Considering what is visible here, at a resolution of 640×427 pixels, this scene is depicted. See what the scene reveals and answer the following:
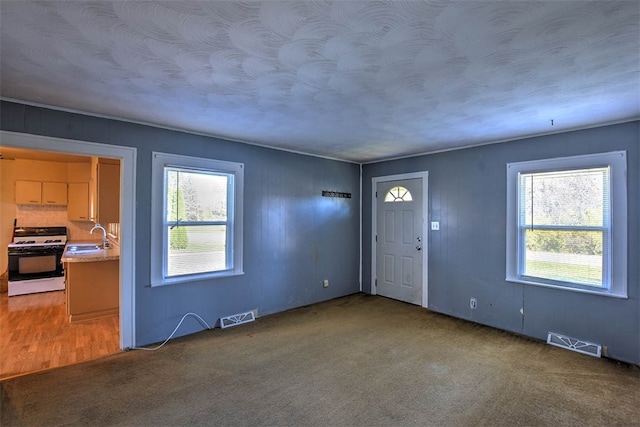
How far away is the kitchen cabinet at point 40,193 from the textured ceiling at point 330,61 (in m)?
4.15

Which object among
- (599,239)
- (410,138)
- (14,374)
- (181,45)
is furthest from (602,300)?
(14,374)

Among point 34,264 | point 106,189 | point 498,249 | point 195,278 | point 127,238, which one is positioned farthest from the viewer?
point 34,264

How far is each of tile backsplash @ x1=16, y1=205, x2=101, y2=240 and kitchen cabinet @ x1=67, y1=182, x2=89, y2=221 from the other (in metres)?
0.34

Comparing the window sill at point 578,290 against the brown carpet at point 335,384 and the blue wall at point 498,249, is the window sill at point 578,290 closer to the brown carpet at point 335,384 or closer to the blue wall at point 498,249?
the blue wall at point 498,249

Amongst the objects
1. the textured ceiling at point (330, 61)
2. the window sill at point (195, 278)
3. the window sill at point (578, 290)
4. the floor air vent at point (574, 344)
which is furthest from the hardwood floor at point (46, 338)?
the floor air vent at point (574, 344)

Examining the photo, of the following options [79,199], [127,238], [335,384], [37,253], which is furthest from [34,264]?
[335,384]

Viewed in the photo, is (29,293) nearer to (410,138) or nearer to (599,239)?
(410,138)

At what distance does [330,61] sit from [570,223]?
3213mm

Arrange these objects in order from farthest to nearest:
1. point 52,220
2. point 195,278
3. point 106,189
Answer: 1. point 52,220
2. point 106,189
3. point 195,278

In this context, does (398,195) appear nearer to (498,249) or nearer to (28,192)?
(498,249)

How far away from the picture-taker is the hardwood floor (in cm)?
302

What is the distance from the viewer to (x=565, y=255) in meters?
3.51

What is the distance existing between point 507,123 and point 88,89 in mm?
3811

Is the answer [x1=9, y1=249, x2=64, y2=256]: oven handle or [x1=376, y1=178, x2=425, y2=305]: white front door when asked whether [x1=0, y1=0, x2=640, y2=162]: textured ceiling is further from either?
[x1=9, y1=249, x2=64, y2=256]: oven handle
